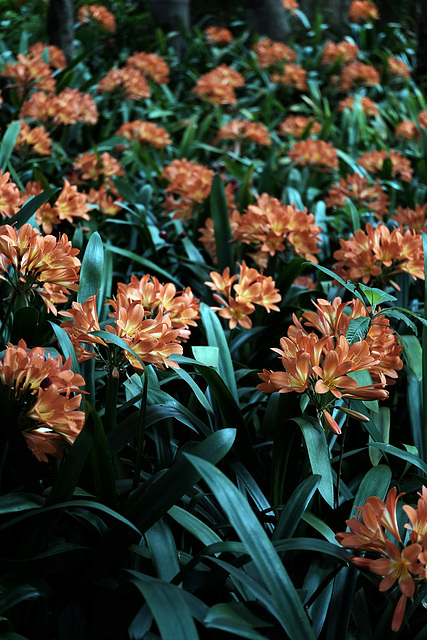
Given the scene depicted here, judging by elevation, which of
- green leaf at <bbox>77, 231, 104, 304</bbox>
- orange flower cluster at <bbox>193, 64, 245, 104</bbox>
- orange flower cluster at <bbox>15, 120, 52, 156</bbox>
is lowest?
orange flower cluster at <bbox>193, 64, 245, 104</bbox>

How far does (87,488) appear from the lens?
3.51 feet

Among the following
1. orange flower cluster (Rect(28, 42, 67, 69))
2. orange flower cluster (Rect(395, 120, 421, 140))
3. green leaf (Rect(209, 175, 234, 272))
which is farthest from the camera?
orange flower cluster (Rect(28, 42, 67, 69))

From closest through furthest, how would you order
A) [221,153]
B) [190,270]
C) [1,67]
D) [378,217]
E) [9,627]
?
[9,627] < [190,270] < [378,217] < [221,153] < [1,67]

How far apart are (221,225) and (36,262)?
0.82m

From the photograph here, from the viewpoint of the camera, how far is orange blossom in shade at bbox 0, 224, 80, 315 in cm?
113

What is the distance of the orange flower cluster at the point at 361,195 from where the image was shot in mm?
2242

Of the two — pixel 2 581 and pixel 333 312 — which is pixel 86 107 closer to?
pixel 333 312

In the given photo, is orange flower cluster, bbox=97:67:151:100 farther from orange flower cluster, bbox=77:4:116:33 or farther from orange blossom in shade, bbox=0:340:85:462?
orange blossom in shade, bbox=0:340:85:462

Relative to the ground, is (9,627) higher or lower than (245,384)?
higher

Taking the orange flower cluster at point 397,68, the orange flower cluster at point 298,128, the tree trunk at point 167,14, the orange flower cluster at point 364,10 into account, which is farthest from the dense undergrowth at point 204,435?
the orange flower cluster at point 364,10

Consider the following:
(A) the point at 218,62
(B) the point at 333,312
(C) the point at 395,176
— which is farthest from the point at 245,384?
(A) the point at 218,62

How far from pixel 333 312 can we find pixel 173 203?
3.64ft

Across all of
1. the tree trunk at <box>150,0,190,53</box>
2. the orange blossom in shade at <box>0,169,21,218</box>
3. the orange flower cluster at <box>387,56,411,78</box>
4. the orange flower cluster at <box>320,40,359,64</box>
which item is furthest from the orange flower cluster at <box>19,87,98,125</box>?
the tree trunk at <box>150,0,190,53</box>

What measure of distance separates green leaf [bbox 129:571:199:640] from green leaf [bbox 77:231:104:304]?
2.05 feet
